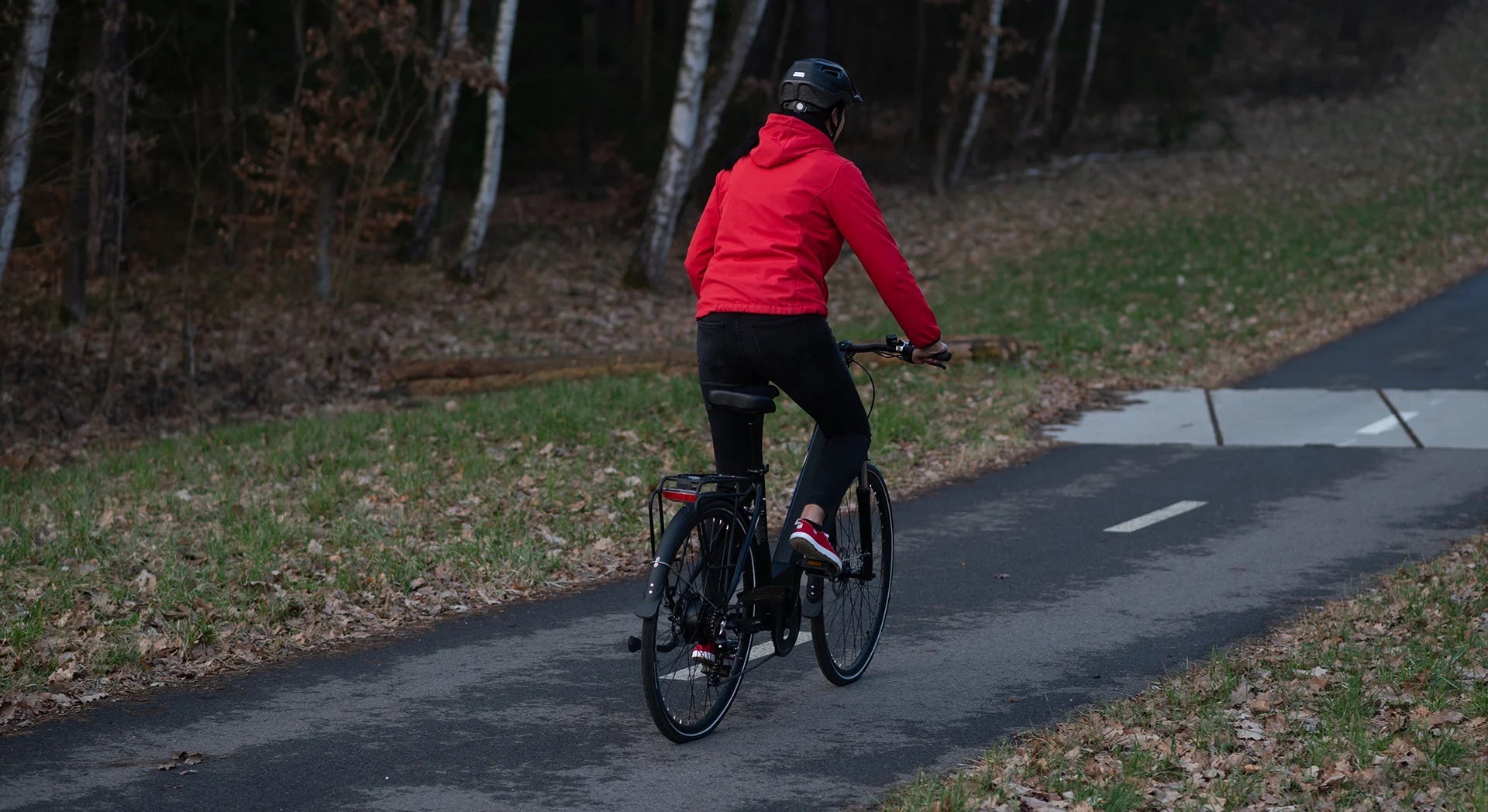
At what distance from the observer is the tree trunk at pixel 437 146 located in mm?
22984

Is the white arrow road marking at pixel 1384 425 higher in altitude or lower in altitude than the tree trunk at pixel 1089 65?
lower

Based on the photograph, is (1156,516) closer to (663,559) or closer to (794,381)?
(794,381)

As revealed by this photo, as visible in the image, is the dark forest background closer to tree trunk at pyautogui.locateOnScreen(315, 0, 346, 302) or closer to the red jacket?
tree trunk at pyautogui.locateOnScreen(315, 0, 346, 302)

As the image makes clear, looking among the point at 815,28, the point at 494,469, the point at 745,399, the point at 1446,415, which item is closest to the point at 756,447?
the point at 745,399

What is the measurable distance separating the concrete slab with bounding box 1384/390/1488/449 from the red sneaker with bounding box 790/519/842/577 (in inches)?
341

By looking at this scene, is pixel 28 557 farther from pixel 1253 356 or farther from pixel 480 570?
pixel 1253 356

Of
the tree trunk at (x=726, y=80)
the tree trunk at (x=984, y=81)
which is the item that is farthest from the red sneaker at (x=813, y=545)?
the tree trunk at (x=984, y=81)

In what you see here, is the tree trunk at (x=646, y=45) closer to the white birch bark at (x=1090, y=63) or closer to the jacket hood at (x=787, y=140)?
the white birch bark at (x=1090, y=63)

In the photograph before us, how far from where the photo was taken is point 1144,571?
8.54m

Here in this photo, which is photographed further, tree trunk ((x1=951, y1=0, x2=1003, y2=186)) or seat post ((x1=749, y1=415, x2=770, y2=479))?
tree trunk ((x1=951, y1=0, x2=1003, y2=186))

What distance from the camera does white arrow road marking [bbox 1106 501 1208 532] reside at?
970 centimetres

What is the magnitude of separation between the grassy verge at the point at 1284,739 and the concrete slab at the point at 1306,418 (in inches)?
241

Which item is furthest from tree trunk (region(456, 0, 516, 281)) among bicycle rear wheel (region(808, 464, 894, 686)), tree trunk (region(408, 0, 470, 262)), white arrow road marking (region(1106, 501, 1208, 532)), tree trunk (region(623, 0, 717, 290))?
bicycle rear wheel (region(808, 464, 894, 686))

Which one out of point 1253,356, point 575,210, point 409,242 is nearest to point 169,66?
point 409,242
